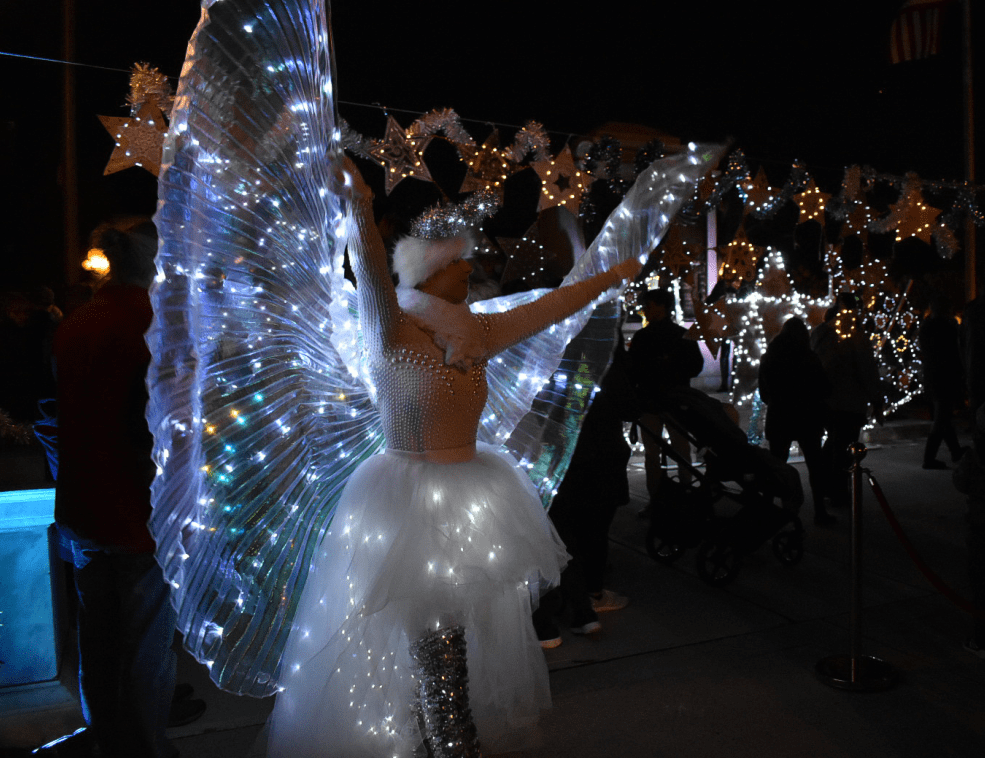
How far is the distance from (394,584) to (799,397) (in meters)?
4.83

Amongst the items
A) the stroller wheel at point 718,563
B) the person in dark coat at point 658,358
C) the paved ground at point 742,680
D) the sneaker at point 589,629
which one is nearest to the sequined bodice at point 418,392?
the paved ground at point 742,680

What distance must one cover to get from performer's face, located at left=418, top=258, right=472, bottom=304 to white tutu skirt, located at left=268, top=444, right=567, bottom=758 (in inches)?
20.4

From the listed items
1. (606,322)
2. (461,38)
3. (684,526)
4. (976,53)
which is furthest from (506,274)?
(976,53)

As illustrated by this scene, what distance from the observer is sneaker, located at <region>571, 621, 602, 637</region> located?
150 inches

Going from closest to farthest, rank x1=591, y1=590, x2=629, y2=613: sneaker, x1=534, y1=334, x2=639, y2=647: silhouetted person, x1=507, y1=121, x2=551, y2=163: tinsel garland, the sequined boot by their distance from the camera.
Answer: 1. the sequined boot
2. x1=534, y1=334, x2=639, y2=647: silhouetted person
3. x1=591, y1=590, x2=629, y2=613: sneaker
4. x1=507, y1=121, x2=551, y2=163: tinsel garland

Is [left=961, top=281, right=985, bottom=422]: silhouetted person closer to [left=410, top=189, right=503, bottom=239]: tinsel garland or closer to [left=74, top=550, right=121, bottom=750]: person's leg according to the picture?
[left=410, top=189, right=503, bottom=239]: tinsel garland

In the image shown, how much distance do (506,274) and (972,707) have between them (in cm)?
412

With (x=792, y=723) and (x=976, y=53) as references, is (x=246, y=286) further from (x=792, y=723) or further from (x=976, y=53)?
(x=976, y=53)

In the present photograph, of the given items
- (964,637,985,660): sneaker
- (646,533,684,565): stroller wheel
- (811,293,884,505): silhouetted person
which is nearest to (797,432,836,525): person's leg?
(811,293,884,505): silhouetted person

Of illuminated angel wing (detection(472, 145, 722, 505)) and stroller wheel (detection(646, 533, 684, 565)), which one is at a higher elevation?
illuminated angel wing (detection(472, 145, 722, 505))

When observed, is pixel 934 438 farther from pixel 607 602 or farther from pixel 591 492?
pixel 591 492

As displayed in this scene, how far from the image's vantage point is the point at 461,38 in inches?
314

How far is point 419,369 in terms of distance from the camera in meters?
2.19

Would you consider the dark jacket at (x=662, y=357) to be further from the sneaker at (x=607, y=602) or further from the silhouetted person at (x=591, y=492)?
the sneaker at (x=607, y=602)
